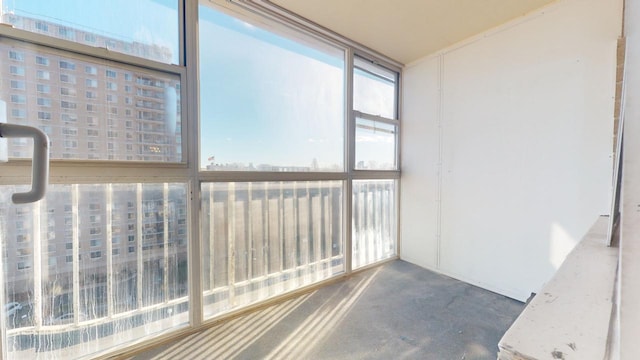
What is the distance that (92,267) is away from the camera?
63.6 inches

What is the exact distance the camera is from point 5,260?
139 centimetres

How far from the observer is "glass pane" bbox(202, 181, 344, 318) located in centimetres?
207

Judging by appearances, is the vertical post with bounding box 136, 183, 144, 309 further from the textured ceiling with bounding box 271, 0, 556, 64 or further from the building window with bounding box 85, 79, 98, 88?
the textured ceiling with bounding box 271, 0, 556, 64

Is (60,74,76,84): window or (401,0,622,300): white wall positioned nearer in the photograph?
(60,74,76,84): window

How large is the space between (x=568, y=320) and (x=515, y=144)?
238cm

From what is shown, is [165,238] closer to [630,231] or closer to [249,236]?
[249,236]

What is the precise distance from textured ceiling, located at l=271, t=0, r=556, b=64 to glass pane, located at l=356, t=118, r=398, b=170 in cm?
90

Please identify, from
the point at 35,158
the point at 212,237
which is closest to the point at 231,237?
the point at 212,237

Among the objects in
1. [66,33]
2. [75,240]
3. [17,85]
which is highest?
[66,33]

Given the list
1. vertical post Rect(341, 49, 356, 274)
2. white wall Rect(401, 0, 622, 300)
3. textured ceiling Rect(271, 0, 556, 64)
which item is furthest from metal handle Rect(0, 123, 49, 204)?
white wall Rect(401, 0, 622, 300)

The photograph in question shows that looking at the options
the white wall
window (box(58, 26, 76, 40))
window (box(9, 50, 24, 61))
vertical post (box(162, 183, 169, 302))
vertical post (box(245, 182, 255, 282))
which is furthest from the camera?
vertical post (box(245, 182, 255, 282))

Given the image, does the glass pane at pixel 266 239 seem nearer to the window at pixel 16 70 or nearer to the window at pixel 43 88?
the window at pixel 43 88

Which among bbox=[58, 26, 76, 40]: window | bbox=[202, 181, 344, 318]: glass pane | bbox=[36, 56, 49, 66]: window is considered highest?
bbox=[58, 26, 76, 40]: window

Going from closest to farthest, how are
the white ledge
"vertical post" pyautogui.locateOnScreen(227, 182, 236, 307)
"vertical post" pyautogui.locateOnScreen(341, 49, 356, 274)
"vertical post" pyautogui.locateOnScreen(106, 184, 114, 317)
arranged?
1. the white ledge
2. "vertical post" pyautogui.locateOnScreen(106, 184, 114, 317)
3. "vertical post" pyautogui.locateOnScreen(227, 182, 236, 307)
4. "vertical post" pyautogui.locateOnScreen(341, 49, 356, 274)
